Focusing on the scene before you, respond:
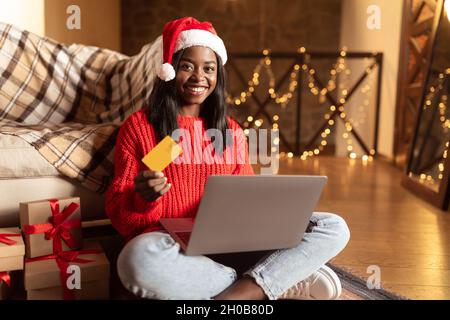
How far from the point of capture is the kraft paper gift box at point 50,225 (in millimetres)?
1255

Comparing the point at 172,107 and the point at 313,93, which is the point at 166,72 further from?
the point at 313,93

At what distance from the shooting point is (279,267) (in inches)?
45.0

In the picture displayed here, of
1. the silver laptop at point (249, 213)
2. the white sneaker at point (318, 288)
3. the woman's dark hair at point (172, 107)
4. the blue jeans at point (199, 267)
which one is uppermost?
the woman's dark hair at point (172, 107)

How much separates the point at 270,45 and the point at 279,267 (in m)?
4.67

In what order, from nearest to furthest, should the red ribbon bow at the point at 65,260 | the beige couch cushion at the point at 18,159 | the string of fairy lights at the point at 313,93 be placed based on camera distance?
1. the red ribbon bow at the point at 65,260
2. the beige couch cushion at the point at 18,159
3. the string of fairy lights at the point at 313,93

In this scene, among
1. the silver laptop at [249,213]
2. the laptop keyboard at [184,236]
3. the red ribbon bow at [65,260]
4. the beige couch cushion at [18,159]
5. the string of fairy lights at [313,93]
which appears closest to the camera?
the silver laptop at [249,213]

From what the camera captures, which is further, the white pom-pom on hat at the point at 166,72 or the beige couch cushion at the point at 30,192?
the beige couch cushion at the point at 30,192

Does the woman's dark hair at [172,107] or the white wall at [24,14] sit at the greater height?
the white wall at [24,14]

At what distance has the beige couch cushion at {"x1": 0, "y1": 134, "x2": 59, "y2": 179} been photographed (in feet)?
4.58

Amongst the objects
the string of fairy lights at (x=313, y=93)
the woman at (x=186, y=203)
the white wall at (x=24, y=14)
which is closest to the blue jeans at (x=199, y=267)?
the woman at (x=186, y=203)

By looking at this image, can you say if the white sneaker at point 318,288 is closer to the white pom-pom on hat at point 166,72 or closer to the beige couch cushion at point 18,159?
the white pom-pom on hat at point 166,72

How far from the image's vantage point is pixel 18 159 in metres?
1.40

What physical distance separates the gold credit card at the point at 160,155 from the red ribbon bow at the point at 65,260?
379mm

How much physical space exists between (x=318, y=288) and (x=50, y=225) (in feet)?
2.32
